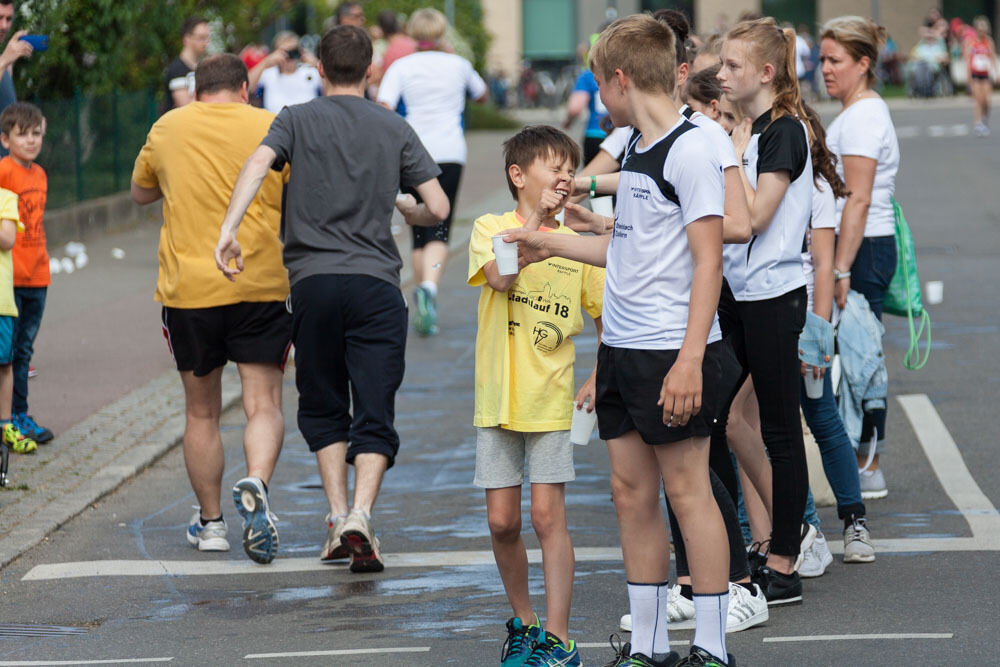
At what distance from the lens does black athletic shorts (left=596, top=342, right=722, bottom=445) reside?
439 cm

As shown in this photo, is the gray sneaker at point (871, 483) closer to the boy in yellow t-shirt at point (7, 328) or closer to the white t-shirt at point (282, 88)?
the boy in yellow t-shirt at point (7, 328)

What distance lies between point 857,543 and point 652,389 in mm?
1912

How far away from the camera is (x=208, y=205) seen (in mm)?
6336

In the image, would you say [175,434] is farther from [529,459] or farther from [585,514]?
[529,459]

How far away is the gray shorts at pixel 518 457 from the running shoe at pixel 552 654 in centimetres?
47

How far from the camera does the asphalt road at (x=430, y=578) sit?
5.11 meters

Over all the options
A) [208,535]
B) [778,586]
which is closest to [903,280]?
[778,586]

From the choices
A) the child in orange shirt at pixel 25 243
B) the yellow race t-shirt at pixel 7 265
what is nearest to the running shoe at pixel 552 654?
the yellow race t-shirt at pixel 7 265

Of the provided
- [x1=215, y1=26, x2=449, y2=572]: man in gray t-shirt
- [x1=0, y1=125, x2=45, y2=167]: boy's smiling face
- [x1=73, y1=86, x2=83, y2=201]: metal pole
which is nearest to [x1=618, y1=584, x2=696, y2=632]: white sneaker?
[x1=215, y1=26, x2=449, y2=572]: man in gray t-shirt

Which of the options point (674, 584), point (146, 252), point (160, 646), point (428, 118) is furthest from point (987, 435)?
point (146, 252)

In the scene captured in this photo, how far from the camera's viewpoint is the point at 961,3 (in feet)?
196

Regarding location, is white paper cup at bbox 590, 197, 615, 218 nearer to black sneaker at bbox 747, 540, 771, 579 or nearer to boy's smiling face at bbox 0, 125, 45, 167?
black sneaker at bbox 747, 540, 771, 579

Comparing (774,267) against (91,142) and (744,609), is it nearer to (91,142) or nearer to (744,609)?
(744,609)

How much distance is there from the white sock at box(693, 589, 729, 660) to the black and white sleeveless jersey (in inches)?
47.7
